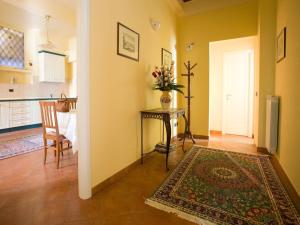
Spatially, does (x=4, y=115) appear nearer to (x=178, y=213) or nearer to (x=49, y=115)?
(x=49, y=115)

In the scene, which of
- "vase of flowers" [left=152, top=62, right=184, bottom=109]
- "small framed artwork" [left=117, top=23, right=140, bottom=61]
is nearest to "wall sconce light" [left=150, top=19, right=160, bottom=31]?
"small framed artwork" [left=117, top=23, right=140, bottom=61]

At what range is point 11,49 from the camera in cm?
486

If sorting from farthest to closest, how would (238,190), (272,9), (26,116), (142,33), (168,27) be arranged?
1. (26,116)
2. (168,27)
3. (272,9)
4. (142,33)
5. (238,190)

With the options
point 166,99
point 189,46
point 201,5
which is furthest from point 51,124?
point 201,5

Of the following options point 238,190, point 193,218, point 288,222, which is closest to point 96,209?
point 193,218

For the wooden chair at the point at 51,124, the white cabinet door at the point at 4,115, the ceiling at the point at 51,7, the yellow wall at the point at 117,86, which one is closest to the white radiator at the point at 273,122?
the yellow wall at the point at 117,86

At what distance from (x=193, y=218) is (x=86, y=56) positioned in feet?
5.64

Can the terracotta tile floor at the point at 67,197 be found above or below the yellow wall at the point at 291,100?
below

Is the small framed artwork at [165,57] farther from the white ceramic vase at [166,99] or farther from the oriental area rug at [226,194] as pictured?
the oriental area rug at [226,194]

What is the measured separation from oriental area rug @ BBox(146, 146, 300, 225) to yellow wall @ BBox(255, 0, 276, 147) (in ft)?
3.65

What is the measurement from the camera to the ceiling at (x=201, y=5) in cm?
378

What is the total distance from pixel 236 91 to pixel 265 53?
153 centimetres

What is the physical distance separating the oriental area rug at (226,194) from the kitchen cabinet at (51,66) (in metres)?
5.20

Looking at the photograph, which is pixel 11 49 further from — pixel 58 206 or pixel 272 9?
pixel 272 9
